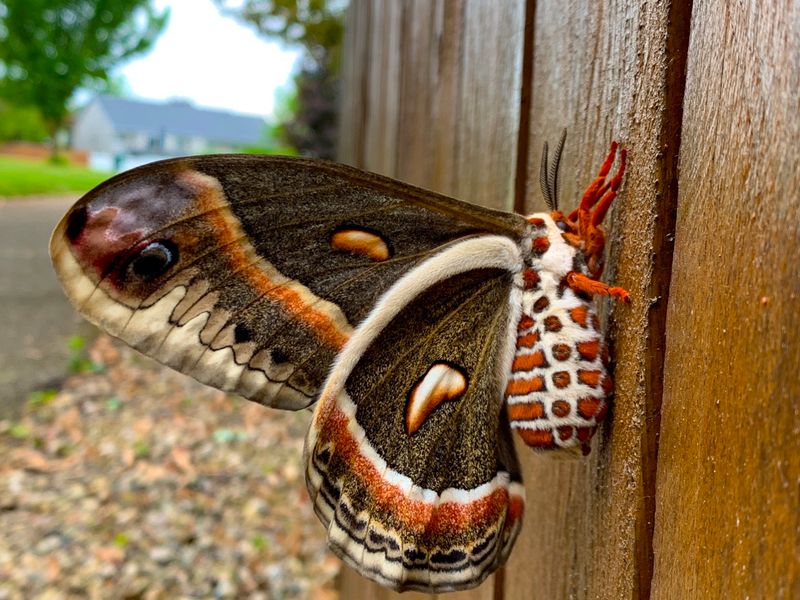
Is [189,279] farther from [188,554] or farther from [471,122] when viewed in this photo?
[188,554]

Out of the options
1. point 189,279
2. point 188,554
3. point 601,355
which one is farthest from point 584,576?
point 188,554

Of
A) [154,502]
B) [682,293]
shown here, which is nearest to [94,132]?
[154,502]

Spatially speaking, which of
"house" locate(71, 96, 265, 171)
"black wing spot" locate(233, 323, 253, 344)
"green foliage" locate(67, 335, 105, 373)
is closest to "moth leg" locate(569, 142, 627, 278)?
"black wing spot" locate(233, 323, 253, 344)

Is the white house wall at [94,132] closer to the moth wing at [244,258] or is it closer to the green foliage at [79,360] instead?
the green foliage at [79,360]

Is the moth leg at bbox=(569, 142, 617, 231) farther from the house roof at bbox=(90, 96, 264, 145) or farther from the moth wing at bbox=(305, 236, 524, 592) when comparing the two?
the house roof at bbox=(90, 96, 264, 145)

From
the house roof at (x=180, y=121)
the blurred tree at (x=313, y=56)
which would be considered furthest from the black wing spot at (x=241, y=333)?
the house roof at (x=180, y=121)
